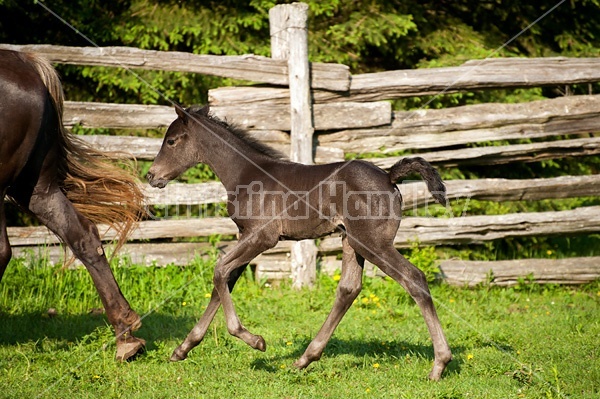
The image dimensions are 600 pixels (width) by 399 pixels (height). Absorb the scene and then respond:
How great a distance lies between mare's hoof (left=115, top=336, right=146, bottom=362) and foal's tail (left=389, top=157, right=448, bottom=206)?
238cm

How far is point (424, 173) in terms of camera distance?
17.0 feet

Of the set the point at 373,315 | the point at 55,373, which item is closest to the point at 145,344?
the point at 55,373

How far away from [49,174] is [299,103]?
3.21 metres

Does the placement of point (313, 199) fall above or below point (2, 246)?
above

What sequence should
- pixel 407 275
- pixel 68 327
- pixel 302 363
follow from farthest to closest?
pixel 68 327 < pixel 302 363 < pixel 407 275

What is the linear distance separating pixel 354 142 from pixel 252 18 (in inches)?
102

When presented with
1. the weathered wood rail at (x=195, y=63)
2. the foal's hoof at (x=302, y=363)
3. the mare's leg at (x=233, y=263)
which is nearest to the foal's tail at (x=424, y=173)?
the mare's leg at (x=233, y=263)

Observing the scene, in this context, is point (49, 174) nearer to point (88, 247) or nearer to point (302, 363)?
point (88, 247)

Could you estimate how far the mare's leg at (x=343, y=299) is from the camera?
5406 millimetres

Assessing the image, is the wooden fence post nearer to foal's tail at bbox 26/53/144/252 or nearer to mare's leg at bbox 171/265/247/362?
foal's tail at bbox 26/53/144/252

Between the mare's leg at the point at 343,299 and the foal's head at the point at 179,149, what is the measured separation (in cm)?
150

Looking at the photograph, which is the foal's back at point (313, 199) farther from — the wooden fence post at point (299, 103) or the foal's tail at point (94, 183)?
the wooden fence post at point (299, 103)

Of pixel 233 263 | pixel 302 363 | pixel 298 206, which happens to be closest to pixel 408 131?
pixel 298 206

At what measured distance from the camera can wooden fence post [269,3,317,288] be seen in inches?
313
